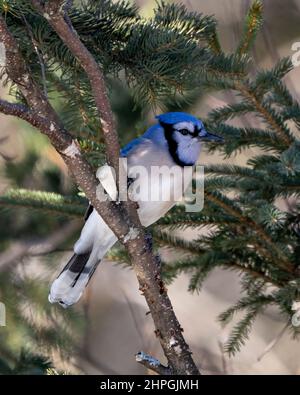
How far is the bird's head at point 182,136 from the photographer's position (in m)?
1.94

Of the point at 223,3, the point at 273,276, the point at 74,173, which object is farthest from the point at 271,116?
the point at 223,3

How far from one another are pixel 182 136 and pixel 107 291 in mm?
1415

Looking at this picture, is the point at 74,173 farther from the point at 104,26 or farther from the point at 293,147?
the point at 293,147

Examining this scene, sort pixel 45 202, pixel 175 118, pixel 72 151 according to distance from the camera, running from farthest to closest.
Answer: pixel 175 118 → pixel 45 202 → pixel 72 151

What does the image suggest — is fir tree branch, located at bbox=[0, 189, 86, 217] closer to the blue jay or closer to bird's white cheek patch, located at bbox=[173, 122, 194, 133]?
the blue jay

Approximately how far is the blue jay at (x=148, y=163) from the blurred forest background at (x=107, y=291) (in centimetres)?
6

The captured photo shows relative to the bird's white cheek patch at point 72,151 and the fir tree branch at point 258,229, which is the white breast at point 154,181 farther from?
the bird's white cheek patch at point 72,151

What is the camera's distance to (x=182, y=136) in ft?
6.54

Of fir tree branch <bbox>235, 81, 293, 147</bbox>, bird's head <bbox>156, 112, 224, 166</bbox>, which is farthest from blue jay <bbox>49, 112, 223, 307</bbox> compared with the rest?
fir tree branch <bbox>235, 81, 293, 147</bbox>

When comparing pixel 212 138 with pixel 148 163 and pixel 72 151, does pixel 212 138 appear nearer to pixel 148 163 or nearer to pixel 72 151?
pixel 148 163

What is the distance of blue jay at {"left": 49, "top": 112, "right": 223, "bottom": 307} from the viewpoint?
189cm

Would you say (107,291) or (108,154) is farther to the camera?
(107,291)

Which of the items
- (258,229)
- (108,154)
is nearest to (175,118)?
(258,229)
